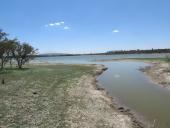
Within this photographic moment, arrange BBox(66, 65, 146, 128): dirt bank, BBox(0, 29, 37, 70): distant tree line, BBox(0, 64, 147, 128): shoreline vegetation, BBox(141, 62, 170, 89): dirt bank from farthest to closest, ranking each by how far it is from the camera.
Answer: BBox(0, 29, 37, 70): distant tree line → BBox(141, 62, 170, 89): dirt bank → BBox(66, 65, 146, 128): dirt bank → BBox(0, 64, 147, 128): shoreline vegetation

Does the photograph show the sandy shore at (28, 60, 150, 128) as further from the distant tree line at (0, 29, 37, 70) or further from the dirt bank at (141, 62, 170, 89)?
the distant tree line at (0, 29, 37, 70)

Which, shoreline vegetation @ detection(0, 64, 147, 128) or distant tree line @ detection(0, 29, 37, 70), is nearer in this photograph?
shoreline vegetation @ detection(0, 64, 147, 128)

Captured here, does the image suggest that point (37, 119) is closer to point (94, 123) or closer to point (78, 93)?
point (94, 123)

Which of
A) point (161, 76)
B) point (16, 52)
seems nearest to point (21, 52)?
point (16, 52)

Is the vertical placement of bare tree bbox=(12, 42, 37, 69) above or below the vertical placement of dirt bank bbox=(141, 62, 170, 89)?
above

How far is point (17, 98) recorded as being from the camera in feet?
79.9

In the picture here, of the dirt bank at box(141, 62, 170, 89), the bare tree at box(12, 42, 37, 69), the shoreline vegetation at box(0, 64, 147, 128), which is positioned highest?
the bare tree at box(12, 42, 37, 69)

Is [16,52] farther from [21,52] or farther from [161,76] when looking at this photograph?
[161,76]

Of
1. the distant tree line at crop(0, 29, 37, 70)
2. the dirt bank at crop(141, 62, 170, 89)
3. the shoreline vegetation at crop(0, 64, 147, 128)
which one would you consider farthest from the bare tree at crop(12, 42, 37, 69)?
the shoreline vegetation at crop(0, 64, 147, 128)

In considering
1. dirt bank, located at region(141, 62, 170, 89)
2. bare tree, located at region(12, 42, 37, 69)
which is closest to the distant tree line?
bare tree, located at region(12, 42, 37, 69)

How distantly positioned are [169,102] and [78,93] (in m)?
9.62

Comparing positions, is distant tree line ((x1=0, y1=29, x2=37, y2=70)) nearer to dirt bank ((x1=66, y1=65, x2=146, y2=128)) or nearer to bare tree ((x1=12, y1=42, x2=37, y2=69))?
bare tree ((x1=12, y1=42, x2=37, y2=69))

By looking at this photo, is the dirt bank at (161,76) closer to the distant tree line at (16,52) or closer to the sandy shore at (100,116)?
the sandy shore at (100,116)

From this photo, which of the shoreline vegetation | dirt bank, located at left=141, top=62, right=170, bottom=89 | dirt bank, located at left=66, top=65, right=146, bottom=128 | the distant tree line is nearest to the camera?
the shoreline vegetation
